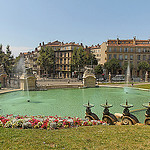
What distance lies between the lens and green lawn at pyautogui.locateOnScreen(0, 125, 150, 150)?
6.55 meters

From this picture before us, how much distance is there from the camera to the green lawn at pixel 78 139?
21.5 ft

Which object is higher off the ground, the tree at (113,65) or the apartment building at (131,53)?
the apartment building at (131,53)

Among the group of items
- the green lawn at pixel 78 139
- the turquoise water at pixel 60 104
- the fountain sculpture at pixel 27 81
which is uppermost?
the fountain sculpture at pixel 27 81

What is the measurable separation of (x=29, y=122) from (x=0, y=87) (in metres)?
25.4

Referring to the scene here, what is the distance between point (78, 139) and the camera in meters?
7.31

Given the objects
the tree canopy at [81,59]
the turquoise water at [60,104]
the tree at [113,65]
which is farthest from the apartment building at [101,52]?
the turquoise water at [60,104]

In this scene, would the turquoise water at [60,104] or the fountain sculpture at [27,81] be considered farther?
the fountain sculpture at [27,81]

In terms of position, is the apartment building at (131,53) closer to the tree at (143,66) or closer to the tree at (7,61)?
the tree at (143,66)

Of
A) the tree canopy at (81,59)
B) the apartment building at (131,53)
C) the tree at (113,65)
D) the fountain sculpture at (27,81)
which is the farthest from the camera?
the apartment building at (131,53)

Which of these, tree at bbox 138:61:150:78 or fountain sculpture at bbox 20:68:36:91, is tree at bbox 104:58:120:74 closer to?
tree at bbox 138:61:150:78

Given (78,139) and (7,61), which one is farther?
(7,61)

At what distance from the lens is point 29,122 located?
9.30 meters

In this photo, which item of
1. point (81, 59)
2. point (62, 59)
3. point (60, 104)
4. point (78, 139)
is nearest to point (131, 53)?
point (81, 59)

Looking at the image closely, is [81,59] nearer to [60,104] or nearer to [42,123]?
[60,104]
